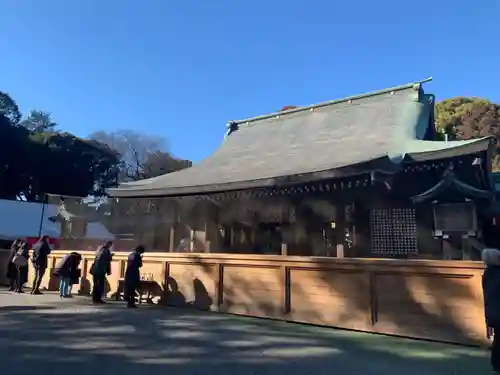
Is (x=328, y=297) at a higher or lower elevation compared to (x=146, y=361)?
higher

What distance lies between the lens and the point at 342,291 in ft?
25.3

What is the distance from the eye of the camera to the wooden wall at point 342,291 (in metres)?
6.59

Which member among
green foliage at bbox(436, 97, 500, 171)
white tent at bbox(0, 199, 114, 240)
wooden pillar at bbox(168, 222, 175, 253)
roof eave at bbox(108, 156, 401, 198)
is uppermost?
green foliage at bbox(436, 97, 500, 171)

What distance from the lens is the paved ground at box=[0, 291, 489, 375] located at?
500 centimetres

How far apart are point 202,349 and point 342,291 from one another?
294 cm

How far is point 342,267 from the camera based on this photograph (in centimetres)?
773

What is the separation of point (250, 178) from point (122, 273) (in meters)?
4.43

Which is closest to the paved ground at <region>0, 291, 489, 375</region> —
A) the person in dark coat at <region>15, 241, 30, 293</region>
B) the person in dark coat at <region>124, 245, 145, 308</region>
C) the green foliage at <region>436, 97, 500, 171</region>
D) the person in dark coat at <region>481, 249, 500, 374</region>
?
the person in dark coat at <region>481, 249, 500, 374</region>

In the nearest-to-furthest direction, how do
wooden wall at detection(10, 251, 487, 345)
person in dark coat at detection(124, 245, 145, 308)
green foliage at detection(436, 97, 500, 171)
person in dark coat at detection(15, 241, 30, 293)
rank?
wooden wall at detection(10, 251, 487, 345)
person in dark coat at detection(124, 245, 145, 308)
person in dark coat at detection(15, 241, 30, 293)
green foliage at detection(436, 97, 500, 171)

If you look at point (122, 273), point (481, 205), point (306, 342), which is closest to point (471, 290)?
point (306, 342)

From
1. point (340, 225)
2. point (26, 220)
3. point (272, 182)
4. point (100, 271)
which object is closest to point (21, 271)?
point (100, 271)

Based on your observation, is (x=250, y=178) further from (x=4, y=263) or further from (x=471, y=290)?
(x=4, y=263)

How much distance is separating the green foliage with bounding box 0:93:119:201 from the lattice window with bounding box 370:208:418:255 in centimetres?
3254

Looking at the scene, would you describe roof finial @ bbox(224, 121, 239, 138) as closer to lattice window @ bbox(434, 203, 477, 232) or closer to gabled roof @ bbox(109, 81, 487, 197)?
gabled roof @ bbox(109, 81, 487, 197)
